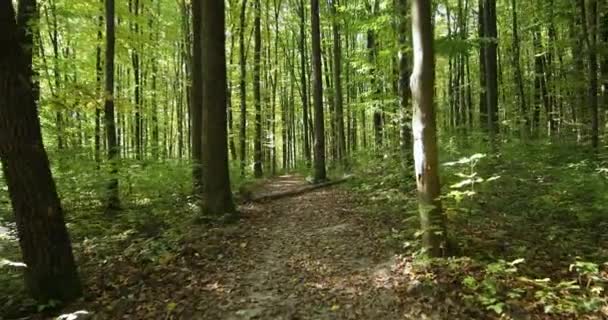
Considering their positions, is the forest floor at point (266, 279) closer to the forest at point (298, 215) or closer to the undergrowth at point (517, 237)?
the forest at point (298, 215)

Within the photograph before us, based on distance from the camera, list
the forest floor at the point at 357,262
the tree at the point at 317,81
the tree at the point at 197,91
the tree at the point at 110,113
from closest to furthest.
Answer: the forest floor at the point at 357,262
the tree at the point at 110,113
the tree at the point at 197,91
the tree at the point at 317,81

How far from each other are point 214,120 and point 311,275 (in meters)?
4.32

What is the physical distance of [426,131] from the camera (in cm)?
545

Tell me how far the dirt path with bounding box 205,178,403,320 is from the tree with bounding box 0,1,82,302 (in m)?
1.96

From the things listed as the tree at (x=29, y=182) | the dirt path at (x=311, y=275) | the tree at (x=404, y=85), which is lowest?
the dirt path at (x=311, y=275)

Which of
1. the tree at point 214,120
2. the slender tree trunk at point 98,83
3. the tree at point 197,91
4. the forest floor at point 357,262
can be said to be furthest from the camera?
the tree at point 197,91

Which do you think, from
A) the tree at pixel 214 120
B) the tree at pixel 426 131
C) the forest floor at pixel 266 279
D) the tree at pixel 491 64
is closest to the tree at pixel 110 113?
the tree at pixel 214 120

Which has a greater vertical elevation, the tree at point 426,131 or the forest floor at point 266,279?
the tree at point 426,131

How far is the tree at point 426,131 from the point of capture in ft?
17.7

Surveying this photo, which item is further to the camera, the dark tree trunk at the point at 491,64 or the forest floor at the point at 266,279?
the dark tree trunk at the point at 491,64

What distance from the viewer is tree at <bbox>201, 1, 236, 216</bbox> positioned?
29.1 ft

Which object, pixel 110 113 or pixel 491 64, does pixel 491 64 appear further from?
pixel 110 113

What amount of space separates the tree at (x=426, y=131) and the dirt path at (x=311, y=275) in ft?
2.76

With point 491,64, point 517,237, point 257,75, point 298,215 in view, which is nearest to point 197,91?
point 298,215
